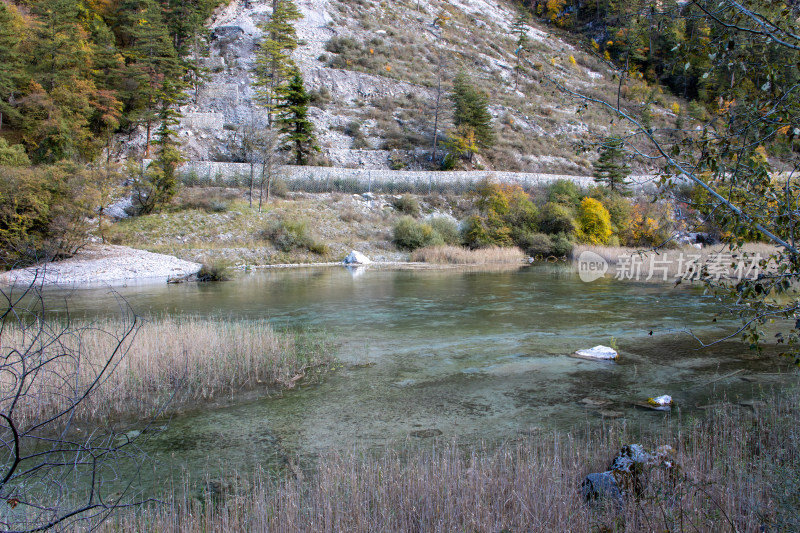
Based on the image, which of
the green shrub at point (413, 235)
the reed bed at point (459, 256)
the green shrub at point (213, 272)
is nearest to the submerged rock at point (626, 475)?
the green shrub at point (213, 272)

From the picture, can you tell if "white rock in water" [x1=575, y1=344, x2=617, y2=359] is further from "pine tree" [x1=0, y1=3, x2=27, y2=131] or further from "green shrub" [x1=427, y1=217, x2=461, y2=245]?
"pine tree" [x1=0, y1=3, x2=27, y2=131]

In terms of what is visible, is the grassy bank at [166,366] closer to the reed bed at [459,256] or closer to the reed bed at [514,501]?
the reed bed at [514,501]

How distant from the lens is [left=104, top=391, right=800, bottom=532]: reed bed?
162 inches

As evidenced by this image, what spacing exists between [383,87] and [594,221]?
33.7 meters

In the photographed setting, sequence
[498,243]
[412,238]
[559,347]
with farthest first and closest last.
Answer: [498,243] < [412,238] < [559,347]

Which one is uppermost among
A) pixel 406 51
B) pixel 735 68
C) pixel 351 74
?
pixel 406 51

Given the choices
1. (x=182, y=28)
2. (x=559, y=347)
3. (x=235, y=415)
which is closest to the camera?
(x=235, y=415)

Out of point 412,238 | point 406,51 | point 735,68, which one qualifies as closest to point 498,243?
point 412,238

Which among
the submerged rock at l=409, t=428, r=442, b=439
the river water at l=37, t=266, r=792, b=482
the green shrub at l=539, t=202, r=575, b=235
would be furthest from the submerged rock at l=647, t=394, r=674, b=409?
the green shrub at l=539, t=202, r=575, b=235

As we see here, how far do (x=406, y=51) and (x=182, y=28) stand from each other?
98.6ft

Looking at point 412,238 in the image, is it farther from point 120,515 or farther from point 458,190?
point 120,515

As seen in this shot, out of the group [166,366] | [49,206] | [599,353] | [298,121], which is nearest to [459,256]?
[298,121]

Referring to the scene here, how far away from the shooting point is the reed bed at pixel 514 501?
4113 millimetres

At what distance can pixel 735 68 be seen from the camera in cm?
426
